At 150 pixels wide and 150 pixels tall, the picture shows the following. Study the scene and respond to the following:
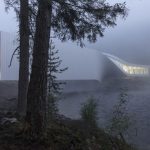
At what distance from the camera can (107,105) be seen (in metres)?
37.6

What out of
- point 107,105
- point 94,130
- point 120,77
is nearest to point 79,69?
point 120,77

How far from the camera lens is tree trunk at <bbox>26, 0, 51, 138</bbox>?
38.5ft

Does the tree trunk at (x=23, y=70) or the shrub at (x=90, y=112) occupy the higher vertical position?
the tree trunk at (x=23, y=70)

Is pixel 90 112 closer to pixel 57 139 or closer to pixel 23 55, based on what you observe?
pixel 23 55

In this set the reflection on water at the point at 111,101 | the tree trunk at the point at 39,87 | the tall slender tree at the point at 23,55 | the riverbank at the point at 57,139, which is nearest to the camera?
the riverbank at the point at 57,139

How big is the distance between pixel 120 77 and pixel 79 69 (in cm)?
900

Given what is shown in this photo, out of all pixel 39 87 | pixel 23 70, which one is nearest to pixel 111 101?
pixel 23 70

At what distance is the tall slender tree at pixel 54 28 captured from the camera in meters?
11.8

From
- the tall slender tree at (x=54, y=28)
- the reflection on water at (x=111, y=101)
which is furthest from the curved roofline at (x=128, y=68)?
the tall slender tree at (x=54, y=28)

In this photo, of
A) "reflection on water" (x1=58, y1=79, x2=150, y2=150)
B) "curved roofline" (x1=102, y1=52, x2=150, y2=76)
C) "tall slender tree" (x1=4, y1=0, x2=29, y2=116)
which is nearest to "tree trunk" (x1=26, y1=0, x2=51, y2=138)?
"tall slender tree" (x1=4, y1=0, x2=29, y2=116)

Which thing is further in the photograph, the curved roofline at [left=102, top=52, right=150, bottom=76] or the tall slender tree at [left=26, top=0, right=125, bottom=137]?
the curved roofline at [left=102, top=52, right=150, bottom=76]

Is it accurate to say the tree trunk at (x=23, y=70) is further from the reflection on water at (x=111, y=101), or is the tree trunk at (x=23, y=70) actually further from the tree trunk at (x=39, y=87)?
the reflection on water at (x=111, y=101)

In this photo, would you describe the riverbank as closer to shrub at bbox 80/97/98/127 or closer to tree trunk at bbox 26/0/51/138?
tree trunk at bbox 26/0/51/138

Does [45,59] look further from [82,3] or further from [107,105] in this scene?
[107,105]
